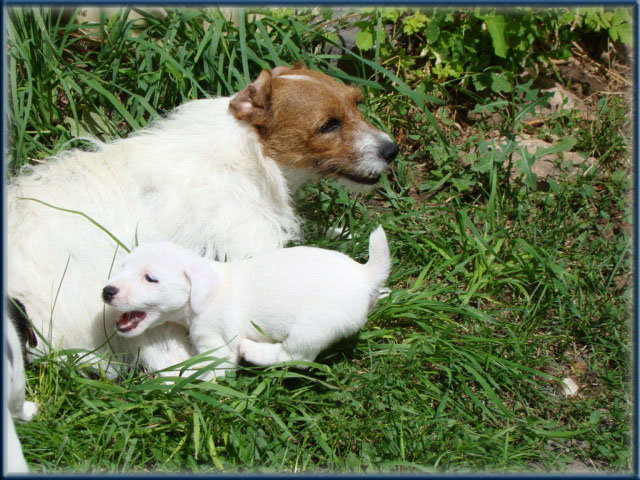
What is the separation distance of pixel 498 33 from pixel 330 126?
7.11 ft

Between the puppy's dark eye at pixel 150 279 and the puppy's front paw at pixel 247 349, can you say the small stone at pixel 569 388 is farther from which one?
the puppy's dark eye at pixel 150 279

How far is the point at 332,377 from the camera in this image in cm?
378

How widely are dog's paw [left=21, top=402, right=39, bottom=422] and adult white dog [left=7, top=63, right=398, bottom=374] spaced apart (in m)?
Result: 0.32

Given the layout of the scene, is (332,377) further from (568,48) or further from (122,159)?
(568,48)

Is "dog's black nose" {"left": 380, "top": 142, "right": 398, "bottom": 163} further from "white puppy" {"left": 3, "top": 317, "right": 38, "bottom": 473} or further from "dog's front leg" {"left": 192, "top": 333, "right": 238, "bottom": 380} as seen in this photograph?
"white puppy" {"left": 3, "top": 317, "right": 38, "bottom": 473}

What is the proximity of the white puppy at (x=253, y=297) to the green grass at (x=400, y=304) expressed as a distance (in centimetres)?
23

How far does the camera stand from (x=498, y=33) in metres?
5.40

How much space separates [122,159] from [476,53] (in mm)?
3173

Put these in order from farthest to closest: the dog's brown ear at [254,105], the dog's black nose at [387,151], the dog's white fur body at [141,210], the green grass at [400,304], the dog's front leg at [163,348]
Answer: the dog's black nose at [387,151], the dog's brown ear at [254,105], the dog's front leg at [163,348], the dog's white fur body at [141,210], the green grass at [400,304]

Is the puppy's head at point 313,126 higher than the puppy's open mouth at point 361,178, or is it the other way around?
the puppy's head at point 313,126

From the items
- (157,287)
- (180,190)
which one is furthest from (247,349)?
(180,190)

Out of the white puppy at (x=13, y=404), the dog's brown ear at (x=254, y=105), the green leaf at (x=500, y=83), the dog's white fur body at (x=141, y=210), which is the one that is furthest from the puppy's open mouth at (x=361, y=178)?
the white puppy at (x=13, y=404)

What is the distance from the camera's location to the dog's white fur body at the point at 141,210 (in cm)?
359

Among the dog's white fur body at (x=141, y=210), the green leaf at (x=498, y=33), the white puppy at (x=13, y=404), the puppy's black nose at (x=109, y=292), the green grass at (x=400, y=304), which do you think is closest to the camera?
the white puppy at (x=13, y=404)
